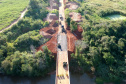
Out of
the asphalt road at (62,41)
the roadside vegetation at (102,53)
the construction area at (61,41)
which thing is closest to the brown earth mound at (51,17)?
the construction area at (61,41)

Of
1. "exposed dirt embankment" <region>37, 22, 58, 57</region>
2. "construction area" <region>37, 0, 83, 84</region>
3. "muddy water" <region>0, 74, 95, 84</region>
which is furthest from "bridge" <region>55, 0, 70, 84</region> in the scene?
"muddy water" <region>0, 74, 95, 84</region>

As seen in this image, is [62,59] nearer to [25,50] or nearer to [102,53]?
[102,53]

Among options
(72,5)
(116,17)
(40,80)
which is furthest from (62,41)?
(116,17)

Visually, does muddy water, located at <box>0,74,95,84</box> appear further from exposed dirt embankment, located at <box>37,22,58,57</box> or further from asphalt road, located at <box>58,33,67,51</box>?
asphalt road, located at <box>58,33,67,51</box>

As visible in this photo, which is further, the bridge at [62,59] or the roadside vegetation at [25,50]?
the roadside vegetation at [25,50]

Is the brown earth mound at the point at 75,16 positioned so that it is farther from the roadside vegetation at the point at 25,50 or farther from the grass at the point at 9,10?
the grass at the point at 9,10

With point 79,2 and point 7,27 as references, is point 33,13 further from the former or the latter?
point 79,2
